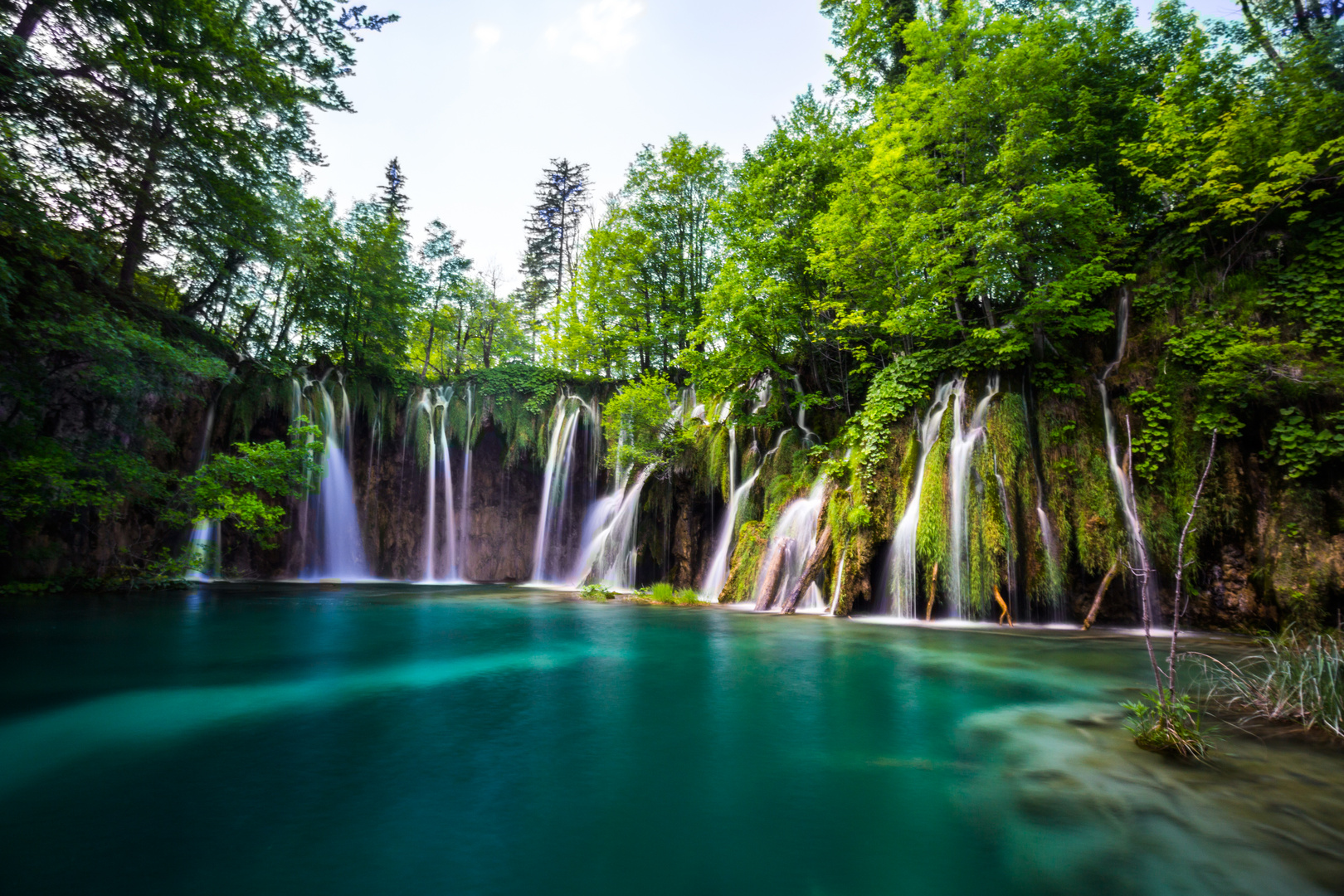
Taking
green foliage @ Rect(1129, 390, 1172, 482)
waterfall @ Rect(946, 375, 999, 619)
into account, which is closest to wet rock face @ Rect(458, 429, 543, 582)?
waterfall @ Rect(946, 375, 999, 619)

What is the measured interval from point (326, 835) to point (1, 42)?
10630 mm

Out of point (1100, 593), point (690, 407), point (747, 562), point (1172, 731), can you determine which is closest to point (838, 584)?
point (747, 562)

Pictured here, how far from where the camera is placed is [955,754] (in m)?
3.66

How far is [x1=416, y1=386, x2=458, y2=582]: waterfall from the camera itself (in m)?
21.4

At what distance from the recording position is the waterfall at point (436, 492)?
→ 21438mm

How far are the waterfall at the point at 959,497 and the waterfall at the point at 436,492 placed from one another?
1811 cm

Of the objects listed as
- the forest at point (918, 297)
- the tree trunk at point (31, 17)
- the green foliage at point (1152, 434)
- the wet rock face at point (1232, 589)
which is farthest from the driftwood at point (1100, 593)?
the tree trunk at point (31, 17)

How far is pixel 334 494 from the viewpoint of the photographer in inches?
770

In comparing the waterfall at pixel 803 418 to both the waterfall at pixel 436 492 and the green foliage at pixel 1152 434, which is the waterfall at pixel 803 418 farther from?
the waterfall at pixel 436 492

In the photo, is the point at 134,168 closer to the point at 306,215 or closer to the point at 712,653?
the point at 306,215

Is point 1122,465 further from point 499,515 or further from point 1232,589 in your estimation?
point 499,515

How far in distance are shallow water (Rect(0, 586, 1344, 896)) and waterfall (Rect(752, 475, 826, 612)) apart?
502cm

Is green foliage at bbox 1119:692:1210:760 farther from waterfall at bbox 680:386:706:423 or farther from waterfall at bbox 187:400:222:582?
waterfall at bbox 187:400:222:582

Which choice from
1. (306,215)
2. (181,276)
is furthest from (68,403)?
(306,215)
